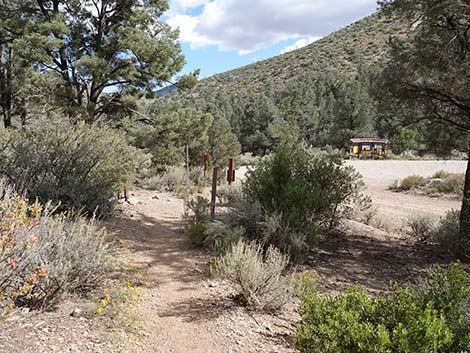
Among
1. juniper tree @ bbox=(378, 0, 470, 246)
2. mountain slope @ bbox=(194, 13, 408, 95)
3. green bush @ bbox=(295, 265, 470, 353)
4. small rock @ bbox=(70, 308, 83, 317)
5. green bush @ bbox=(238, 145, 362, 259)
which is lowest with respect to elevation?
small rock @ bbox=(70, 308, 83, 317)

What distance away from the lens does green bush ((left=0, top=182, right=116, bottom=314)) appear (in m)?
2.97

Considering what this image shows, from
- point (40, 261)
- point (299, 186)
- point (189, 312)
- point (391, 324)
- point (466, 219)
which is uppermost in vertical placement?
point (299, 186)

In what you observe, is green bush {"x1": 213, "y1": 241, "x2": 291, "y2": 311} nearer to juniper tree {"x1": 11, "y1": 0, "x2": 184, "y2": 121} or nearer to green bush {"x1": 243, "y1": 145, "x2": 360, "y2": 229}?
green bush {"x1": 243, "y1": 145, "x2": 360, "y2": 229}

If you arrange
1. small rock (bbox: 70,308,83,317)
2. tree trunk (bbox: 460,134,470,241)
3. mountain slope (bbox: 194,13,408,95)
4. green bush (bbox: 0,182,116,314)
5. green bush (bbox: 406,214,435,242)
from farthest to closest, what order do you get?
mountain slope (bbox: 194,13,408,95)
green bush (bbox: 406,214,435,242)
tree trunk (bbox: 460,134,470,241)
small rock (bbox: 70,308,83,317)
green bush (bbox: 0,182,116,314)

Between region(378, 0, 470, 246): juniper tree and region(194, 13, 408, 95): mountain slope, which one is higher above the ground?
region(194, 13, 408, 95): mountain slope

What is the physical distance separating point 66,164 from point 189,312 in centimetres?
404

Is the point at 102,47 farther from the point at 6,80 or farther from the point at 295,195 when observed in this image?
the point at 295,195

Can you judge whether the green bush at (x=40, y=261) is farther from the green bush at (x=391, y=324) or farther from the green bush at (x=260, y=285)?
the green bush at (x=391, y=324)

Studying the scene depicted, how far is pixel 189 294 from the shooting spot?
4586 millimetres

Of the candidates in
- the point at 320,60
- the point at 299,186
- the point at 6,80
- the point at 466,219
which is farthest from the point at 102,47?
the point at 320,60

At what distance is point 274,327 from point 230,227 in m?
2.61

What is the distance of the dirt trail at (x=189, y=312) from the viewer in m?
3.48

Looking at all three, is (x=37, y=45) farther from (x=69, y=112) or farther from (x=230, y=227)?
(x=230, y=227)

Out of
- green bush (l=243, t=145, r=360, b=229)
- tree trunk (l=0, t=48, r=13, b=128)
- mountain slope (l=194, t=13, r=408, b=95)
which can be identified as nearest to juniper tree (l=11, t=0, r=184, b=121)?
tree trunk (l=0, t=48, r=13, b=128)
